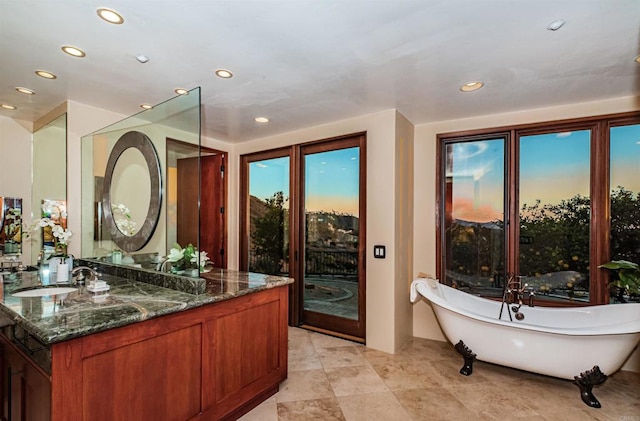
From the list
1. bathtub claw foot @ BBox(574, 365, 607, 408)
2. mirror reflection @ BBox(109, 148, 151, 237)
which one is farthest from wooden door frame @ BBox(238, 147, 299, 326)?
bathtub claw foot @ BBox(574, 365, 607, 408)

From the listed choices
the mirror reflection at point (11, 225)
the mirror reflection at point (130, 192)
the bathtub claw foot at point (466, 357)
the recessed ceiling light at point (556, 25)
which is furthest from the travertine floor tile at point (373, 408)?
the mirror reflection at point (11, 225)

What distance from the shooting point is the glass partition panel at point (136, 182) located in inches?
105

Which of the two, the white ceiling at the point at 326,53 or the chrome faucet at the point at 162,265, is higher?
the white ceiling at the point at 326,53

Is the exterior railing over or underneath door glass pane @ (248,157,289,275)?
underneath

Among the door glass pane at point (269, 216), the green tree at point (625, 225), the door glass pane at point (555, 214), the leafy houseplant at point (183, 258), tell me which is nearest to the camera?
the leafy houseplant at point (183, 258)

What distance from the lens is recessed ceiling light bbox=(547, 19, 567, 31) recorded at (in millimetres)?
1906

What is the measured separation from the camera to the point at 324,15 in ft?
6.11

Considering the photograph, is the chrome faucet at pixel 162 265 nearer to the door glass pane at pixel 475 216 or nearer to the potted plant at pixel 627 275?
the door glass pane at pixel 475 216

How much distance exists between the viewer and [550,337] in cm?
262

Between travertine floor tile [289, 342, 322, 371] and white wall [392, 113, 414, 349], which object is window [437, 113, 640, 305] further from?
travertine floor tile [289, 342, 322, 371]

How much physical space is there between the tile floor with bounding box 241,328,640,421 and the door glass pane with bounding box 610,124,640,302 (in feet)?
3.93

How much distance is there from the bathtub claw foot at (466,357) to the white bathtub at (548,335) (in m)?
0.04

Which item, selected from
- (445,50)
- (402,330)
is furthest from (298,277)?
(445,50)

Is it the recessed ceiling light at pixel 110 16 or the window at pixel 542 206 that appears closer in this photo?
the recessed ceiling light at pixel 110 16
